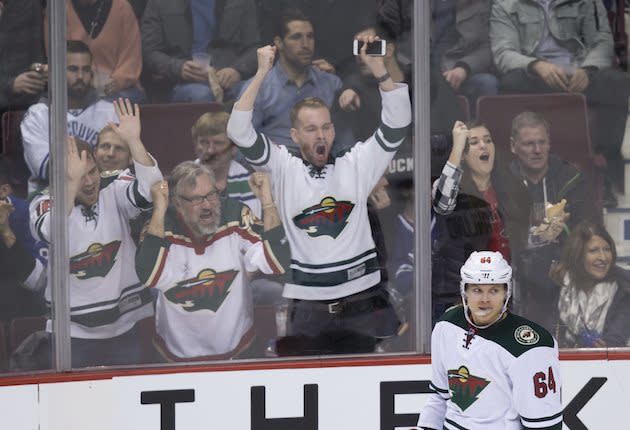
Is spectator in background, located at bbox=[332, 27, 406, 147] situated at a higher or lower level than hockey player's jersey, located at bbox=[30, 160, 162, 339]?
higher

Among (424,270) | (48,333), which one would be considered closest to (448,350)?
(424,270)

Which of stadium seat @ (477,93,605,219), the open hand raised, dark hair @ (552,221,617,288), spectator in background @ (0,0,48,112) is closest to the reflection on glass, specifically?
spectator in background @ (0,0,48,112)

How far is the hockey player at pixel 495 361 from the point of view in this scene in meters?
4.06

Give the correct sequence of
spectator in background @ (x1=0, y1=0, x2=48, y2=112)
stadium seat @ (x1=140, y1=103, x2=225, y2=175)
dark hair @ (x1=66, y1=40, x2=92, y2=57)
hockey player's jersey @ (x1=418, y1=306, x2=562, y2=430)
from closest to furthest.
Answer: hockey player's jersey @ (x1=418, y1=306, x2=562, y2=430) → spectator in background @ (x1=0, y1=0, x2=48, y2=112) → dark hair @ (x1=66, y1=40, x2=92, y2=57) → stadium seat @ (x1=140, y1=103, x2=225, y2=175)

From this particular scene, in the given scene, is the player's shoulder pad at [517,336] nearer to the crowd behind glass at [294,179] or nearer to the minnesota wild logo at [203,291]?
the crowd behind glass at [294,179]

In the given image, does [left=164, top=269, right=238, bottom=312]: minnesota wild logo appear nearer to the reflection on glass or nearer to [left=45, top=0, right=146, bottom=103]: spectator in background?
the reflection on glass

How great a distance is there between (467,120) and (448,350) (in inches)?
66.0

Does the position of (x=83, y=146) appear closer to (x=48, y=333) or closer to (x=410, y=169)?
(x=48, y=333)

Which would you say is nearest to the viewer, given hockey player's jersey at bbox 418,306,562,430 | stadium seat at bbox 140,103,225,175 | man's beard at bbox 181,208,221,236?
hockey player's jersey at bbox 418,306,562,430

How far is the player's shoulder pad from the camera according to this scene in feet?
13.4

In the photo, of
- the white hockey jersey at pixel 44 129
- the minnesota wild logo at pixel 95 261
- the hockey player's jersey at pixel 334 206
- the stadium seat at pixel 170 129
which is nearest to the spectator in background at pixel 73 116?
the white hockey jersey at pixel 44 129

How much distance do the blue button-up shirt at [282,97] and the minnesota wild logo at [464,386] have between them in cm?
168

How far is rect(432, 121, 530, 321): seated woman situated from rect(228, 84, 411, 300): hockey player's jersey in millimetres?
250

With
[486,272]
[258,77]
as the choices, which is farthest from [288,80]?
[486,272]
